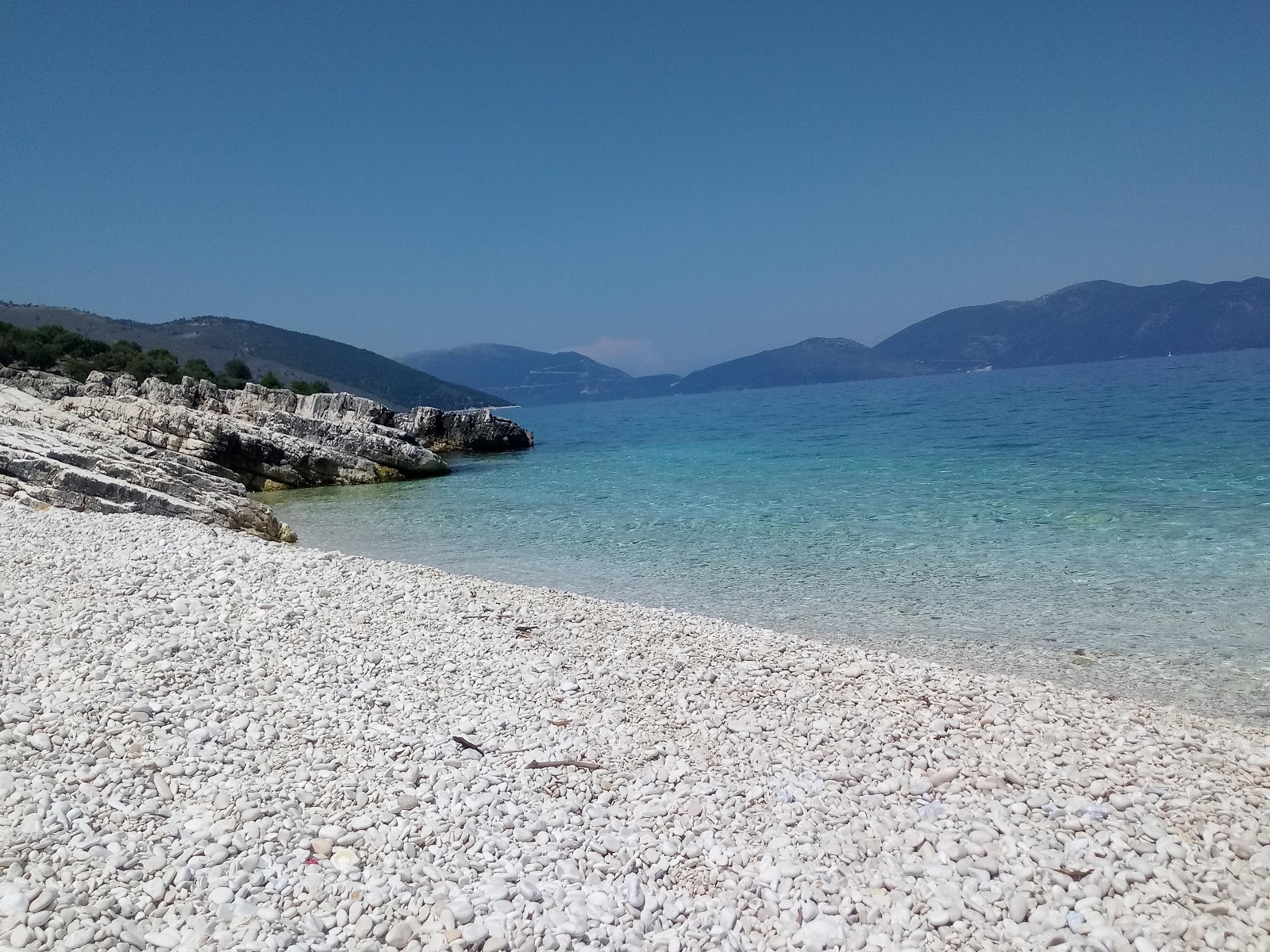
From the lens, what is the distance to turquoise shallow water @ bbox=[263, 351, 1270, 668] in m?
9.46

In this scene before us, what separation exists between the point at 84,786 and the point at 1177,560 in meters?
13.7

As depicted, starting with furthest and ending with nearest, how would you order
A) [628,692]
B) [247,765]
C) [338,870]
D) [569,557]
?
[569,557], [628,692], [247,765], [338,870]

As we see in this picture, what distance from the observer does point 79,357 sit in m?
49.6

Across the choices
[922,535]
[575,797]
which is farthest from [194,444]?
[575,797]

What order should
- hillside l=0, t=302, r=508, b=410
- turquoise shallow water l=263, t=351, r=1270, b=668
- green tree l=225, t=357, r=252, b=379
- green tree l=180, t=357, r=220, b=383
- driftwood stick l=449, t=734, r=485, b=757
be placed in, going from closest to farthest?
driftwood stick l=449, t=734, r=485, b=757, turquoise shallow water l=263, t=351, r=1270, b=668, green tree l=180, t=357, r=220, b=383, green tree l=225, t=357, r=252, b=379, hillside l=0, t=302, r=508, b=410

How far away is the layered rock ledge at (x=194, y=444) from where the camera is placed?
1477cm

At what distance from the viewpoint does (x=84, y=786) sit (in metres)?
4.24

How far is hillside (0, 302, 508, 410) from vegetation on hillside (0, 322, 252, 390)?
6299cm

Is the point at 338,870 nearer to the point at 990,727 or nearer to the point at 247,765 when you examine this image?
the point at 247,765

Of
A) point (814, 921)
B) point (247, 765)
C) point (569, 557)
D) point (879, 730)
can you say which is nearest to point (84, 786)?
point (247, 765)

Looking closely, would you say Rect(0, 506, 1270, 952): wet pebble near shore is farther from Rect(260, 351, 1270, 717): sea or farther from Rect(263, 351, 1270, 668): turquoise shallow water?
Rect(263, 351, 1270, 668): turquoise shallow water

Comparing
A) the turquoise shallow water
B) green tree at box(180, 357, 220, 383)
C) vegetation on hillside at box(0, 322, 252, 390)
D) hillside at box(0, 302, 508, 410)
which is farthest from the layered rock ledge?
hillside at box(0, 302, 508, 410)

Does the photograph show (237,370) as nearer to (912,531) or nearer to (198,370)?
(198,370)

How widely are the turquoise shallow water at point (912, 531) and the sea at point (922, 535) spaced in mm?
63
